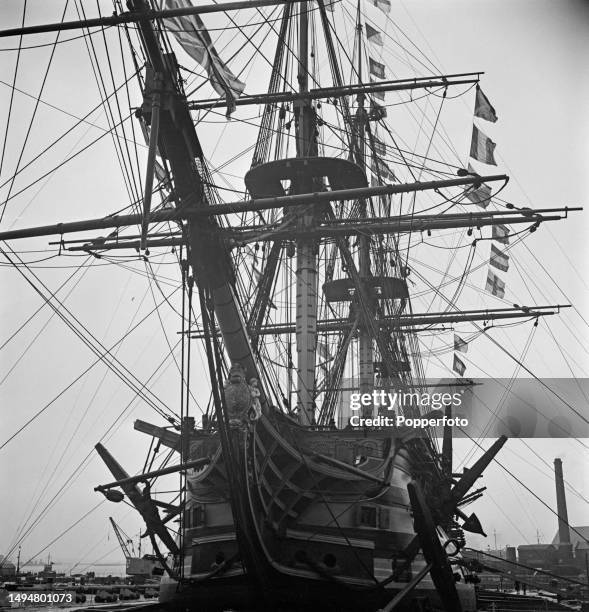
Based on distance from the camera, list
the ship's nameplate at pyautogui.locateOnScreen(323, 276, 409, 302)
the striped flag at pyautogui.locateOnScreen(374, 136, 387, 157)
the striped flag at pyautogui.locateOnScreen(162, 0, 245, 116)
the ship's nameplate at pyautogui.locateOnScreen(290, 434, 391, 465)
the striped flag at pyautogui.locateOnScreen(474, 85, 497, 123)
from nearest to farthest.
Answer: the striped flag at pyautogui.locateOnScreen(162, 0, 245, 116)
the ship's nameplate at pyautogui.locateOnScreen(290, 434, 391, 465)
the striped flag at pyautogui.locateOnScreen(474, 85, 497, 123)
the striped flag at pyautogui.locateOnScreen(374, 136, 387, 157)
the ship's nameplate at pyautogui.locateOnScreen(323, 276, 409, 302)

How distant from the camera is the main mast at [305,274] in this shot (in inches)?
820

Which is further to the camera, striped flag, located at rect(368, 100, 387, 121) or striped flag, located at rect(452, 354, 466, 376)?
striped flag, located at rect(452, 354, 466, 376)

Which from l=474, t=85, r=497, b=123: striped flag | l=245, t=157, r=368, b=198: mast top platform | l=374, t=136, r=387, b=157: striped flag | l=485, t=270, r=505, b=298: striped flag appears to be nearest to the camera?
l=245, t=157, r=368, b=198: mast top platform

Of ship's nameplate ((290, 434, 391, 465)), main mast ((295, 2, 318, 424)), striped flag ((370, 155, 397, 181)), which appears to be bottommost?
ship's nameplate ((290, 434, 391, 465))

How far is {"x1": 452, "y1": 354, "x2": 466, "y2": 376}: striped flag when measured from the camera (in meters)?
33.3

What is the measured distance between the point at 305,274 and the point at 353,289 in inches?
505

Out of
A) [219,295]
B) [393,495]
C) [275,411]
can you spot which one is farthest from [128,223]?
[393,495]

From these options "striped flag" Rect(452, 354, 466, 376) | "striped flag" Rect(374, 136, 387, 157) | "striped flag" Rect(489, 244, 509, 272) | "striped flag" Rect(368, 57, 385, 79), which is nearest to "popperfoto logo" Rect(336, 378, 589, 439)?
"striped flag" Rect(452, 354, 466, 376)

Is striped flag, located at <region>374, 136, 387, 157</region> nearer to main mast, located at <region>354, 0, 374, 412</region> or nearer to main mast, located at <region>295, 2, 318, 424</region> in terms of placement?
main mast, located at <region>354, 0, 374, 412</region>

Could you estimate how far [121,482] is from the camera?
16.8 metres

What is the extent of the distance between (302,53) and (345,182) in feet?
15.2

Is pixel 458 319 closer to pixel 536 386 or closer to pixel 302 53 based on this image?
pixel 536 386

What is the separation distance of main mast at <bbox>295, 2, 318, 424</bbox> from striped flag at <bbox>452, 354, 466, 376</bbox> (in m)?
12.2

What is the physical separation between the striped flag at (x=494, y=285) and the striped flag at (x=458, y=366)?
432 centimetres
